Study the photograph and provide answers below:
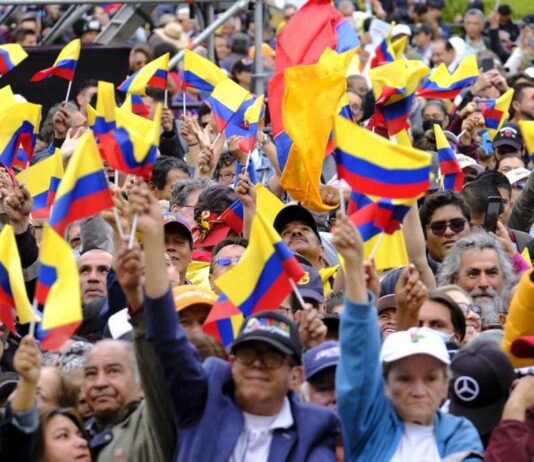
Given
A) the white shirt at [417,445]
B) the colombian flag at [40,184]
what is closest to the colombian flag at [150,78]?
the colombian flag at [40,184]

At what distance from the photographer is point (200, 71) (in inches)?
552

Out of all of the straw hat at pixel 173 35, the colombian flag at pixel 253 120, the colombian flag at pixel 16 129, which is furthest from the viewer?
the straw hat at pixel 173 35

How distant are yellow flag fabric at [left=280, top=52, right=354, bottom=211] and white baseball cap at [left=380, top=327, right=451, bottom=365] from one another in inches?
103

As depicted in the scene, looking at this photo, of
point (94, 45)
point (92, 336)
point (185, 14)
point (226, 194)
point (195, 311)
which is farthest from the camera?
point (185, 14)

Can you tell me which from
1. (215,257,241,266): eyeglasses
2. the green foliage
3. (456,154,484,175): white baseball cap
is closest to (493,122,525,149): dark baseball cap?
(456,154,484,175): white baseball cap

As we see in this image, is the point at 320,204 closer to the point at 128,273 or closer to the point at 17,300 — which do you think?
the point at 17,300

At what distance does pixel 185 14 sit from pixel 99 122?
45.3 feet

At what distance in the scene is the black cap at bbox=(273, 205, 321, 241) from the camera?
34.6 ft

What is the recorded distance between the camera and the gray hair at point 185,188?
38.7 ft

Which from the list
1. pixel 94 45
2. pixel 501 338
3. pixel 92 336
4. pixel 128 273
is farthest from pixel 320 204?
pixel 94 45

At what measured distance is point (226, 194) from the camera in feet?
36.9

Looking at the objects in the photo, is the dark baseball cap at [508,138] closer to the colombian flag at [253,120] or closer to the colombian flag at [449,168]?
the colombian flag at [449,168]

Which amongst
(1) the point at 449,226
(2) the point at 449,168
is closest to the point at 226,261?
(1) the point at 449,226

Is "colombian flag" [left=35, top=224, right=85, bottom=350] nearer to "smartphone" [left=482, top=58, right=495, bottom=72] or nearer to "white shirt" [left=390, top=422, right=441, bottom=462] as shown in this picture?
"white shirt" [left=390, top=422, right=441, bottom=462]
